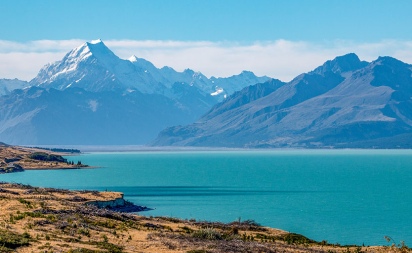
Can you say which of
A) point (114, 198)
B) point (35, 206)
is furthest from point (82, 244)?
point (114, 198)

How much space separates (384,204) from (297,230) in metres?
52.7

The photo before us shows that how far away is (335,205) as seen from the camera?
5832 inches

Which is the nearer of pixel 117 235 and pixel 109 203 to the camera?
pixel 117 235

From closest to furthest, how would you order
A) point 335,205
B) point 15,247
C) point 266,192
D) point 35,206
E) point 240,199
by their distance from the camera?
1. point 15,247
2. point 35,206
3. point 335,205
4. point 240,199
5. point 266,192

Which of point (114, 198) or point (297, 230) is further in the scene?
point (114, 198)

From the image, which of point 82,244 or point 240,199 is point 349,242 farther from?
point 240,199

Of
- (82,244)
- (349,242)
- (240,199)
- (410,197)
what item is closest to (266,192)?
(240,199)

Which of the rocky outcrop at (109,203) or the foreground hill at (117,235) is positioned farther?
the rocky outcrop at (109,203)

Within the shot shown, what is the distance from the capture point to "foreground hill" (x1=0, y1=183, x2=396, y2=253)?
56.1m

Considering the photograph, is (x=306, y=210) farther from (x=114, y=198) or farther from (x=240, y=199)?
(x=114, y=198)

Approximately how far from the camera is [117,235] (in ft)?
209

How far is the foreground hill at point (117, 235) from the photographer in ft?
A: 184

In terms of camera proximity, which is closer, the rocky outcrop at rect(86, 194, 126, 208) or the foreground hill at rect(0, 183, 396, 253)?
the foreground hill at rect(0, 183, 396, 253)

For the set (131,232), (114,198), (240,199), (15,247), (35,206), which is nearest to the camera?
(15,247)
